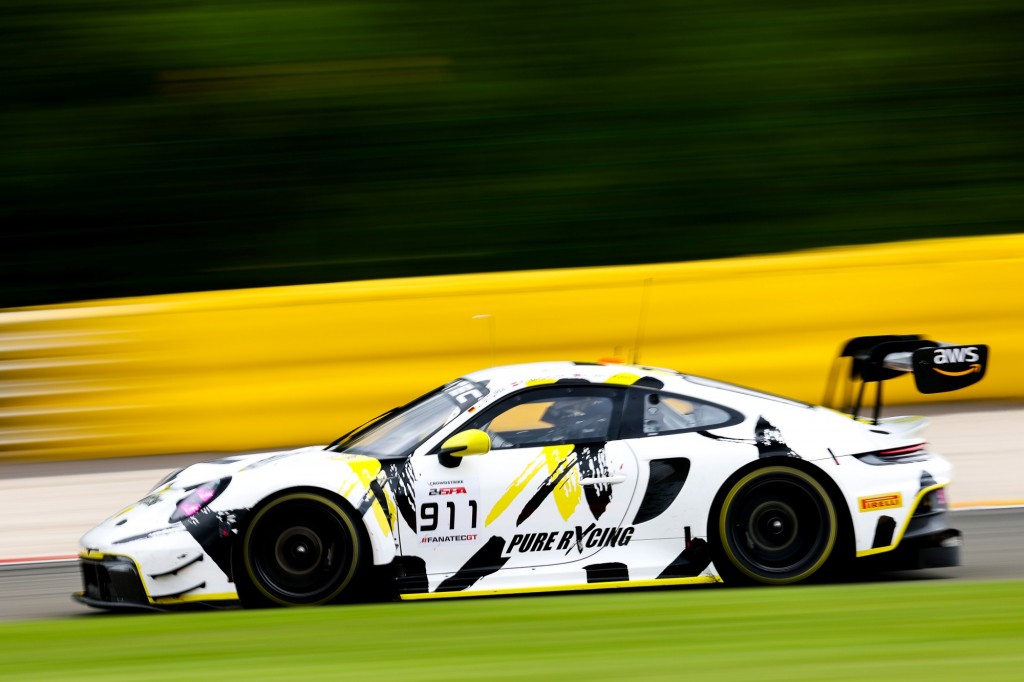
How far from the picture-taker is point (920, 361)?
644 centimetres

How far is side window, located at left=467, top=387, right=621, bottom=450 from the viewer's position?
6289mm

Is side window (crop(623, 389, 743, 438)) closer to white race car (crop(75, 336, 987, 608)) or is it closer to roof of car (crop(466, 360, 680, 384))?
white race car (crop(75, 336, 987, 608))

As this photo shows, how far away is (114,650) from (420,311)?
581 centimetres

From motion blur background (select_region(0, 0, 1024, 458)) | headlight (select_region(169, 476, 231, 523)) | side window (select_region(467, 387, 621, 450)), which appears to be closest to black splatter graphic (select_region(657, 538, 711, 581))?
side window (select_region(467, 387, 621, 450))

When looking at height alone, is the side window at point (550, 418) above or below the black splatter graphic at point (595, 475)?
above

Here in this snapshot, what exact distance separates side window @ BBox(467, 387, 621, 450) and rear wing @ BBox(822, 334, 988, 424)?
4.54 feet

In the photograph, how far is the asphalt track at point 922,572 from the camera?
6645 millimetres

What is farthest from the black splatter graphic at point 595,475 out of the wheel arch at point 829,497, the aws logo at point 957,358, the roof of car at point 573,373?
the aws logo at point 957,358

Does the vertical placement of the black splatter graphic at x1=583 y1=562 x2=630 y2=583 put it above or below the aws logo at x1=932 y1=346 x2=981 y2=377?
below

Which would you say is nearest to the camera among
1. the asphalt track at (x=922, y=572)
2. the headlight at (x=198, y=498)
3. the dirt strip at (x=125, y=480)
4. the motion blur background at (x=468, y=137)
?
the headlight at (x=198, y=498)

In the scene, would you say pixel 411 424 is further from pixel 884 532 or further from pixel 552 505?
pixel 884 532

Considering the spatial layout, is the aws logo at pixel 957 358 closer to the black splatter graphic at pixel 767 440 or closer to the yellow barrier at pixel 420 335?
the black splatter graphic at pixel 767 440

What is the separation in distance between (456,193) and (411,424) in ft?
19.5

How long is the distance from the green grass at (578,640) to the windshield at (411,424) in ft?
3.29
